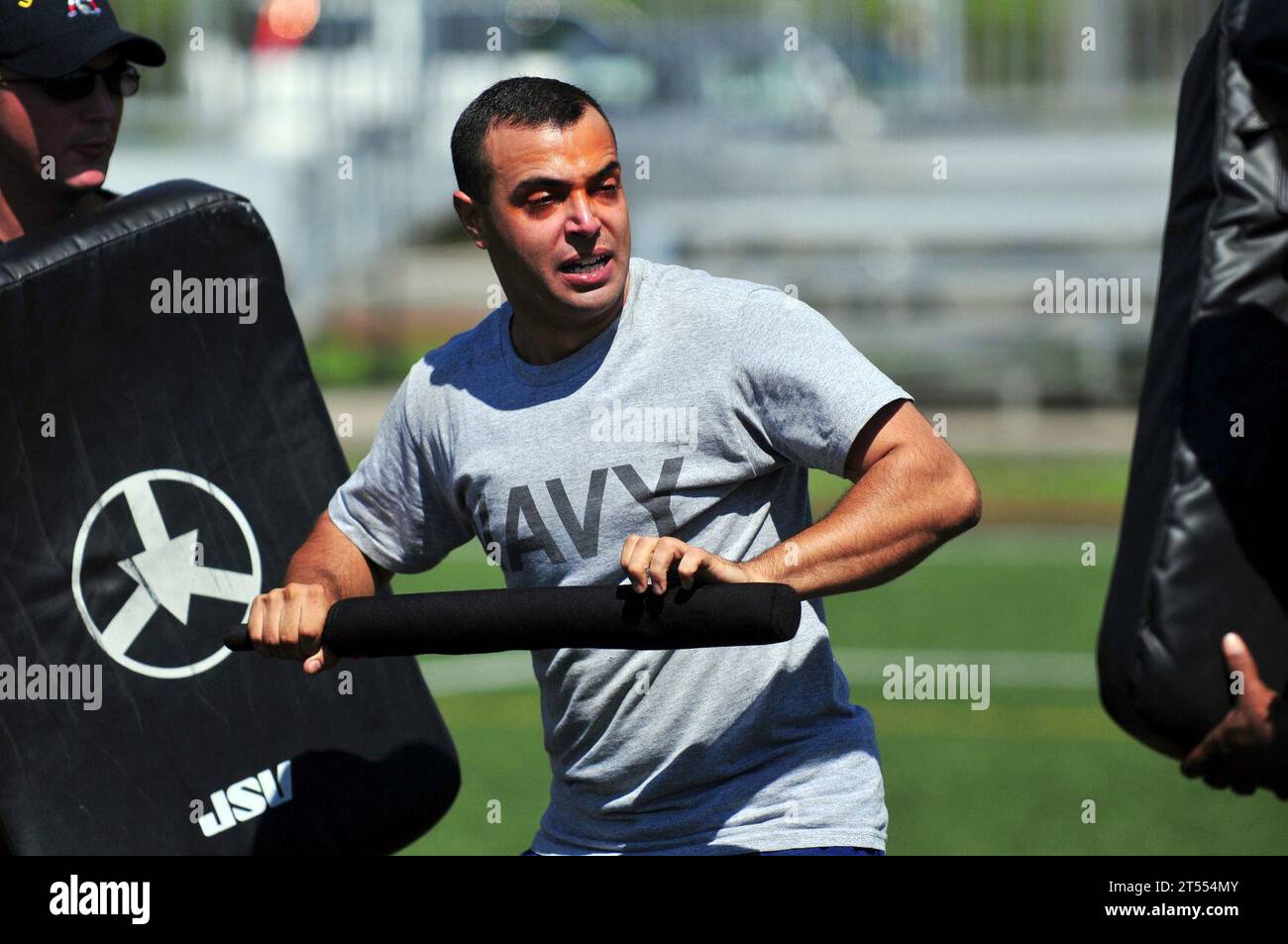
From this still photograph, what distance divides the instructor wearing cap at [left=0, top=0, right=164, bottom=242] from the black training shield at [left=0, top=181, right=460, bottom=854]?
24 centimetres

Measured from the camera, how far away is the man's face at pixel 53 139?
12.7 feet

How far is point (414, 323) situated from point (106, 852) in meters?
17.5

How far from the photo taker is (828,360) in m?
3.19

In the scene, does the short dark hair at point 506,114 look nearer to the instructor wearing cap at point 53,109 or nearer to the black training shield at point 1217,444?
the instructor wearing cap at point 53,109

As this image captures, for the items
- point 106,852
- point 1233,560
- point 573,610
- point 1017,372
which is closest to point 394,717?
point 106,852

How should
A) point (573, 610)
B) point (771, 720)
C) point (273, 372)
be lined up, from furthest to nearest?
A: point (273, 372) → point (771, 720) → point (573, 610)

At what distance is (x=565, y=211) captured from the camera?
331 cm

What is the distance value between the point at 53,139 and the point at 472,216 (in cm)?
94

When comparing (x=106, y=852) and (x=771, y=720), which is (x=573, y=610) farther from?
(x=106, y=852)
